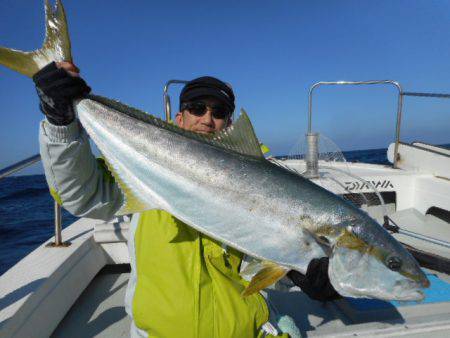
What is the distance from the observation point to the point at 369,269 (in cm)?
195

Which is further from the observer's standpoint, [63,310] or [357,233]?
[63,310]

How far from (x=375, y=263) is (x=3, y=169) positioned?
258 cm

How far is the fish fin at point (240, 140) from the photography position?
2094 millimetres

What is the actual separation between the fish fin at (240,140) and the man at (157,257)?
0.66m

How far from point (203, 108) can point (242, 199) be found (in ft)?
3.69

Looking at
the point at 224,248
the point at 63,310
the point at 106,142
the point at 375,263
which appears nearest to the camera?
the point at 375,263

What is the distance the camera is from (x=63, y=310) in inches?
133

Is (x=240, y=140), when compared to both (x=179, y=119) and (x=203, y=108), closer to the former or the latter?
(x=203, y=108)

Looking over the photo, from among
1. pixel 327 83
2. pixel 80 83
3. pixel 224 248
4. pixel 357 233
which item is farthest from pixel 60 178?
pixel 327 83


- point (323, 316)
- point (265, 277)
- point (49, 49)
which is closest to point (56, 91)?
point (49, 49)

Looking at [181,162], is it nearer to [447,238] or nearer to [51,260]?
[51,260]

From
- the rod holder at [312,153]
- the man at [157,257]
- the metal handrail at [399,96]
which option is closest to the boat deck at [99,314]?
the man at [157,257]

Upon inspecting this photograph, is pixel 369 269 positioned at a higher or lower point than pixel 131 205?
lower

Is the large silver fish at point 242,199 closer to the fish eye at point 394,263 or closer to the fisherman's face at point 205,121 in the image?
the fish eye at point 394,263
